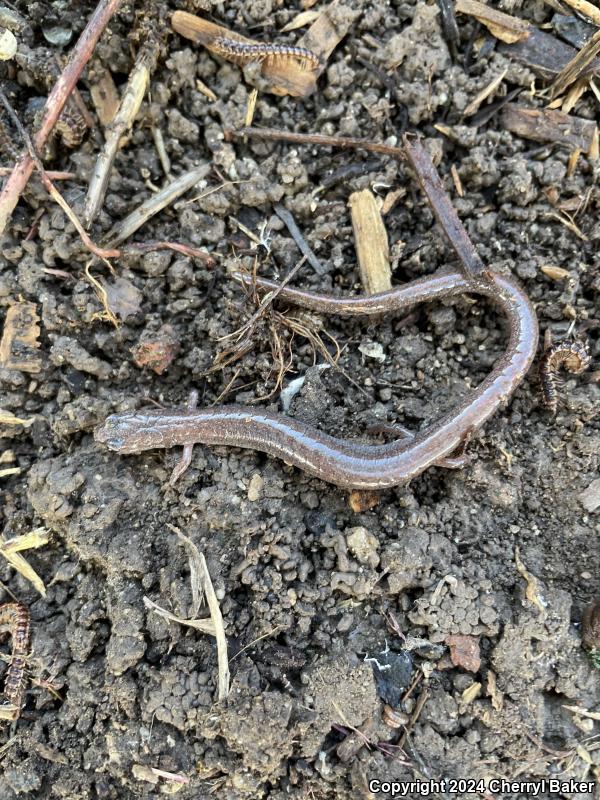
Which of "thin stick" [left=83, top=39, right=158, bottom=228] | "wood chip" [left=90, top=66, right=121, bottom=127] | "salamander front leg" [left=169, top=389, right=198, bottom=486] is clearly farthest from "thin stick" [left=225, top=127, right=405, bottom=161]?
"salamander front leg" [left=169, top=389, right=198, bottom=486]

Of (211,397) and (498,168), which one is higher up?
(498,168)

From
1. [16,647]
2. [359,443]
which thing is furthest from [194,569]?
[359,443]

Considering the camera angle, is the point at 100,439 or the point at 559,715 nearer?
the point at 559,715

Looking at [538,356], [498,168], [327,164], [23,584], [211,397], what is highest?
[498,168]

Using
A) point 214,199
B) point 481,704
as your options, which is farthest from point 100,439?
point 481,704

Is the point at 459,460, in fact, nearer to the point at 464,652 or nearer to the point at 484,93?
the point at 464,652

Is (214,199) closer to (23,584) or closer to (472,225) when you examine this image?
(472,225)
